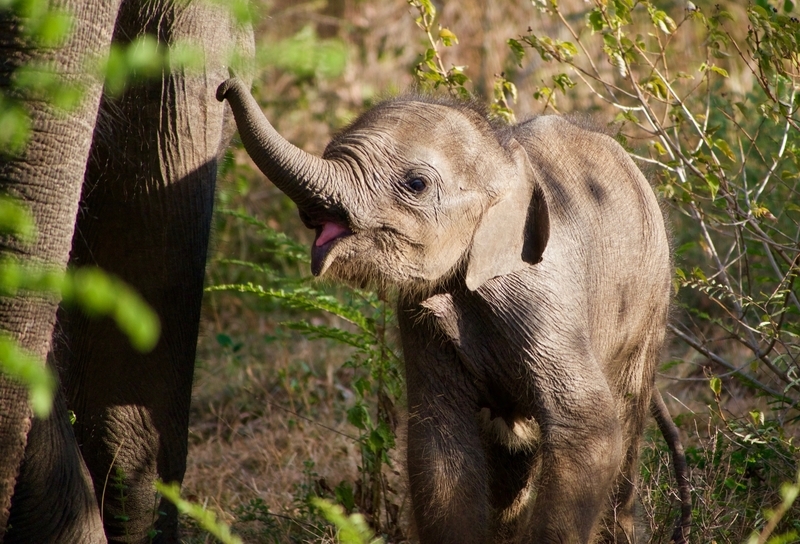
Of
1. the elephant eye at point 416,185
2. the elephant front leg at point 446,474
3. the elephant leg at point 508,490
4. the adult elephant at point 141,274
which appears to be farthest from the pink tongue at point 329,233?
the elephant leg at point 508,490

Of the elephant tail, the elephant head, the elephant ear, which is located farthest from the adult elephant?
the elephant tail

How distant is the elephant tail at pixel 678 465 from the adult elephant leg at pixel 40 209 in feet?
6.55

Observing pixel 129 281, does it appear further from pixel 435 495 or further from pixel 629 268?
pixel 629 268

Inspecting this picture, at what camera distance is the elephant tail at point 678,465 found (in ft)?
12.2

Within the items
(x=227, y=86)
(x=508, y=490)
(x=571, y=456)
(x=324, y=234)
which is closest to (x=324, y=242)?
(x=324, y=234)

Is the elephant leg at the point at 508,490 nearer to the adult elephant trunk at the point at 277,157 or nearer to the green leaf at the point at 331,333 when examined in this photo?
the green leaf at the point at 331,333

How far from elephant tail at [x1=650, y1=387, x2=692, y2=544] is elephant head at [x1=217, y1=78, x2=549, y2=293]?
3.20 feet

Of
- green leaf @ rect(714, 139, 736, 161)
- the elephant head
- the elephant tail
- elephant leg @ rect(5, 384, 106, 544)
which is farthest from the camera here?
green leaf @ rect(714, 139, 736, 161)

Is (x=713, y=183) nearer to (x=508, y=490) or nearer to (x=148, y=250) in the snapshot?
(x=508, y=490)

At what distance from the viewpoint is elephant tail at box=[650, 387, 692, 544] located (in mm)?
3715

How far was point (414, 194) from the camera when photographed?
325 centimetres

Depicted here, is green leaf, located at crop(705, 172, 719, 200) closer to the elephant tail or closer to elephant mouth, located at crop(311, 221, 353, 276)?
the elephant tail

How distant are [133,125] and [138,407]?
912 millimetres

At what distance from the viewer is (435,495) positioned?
11.3ft
